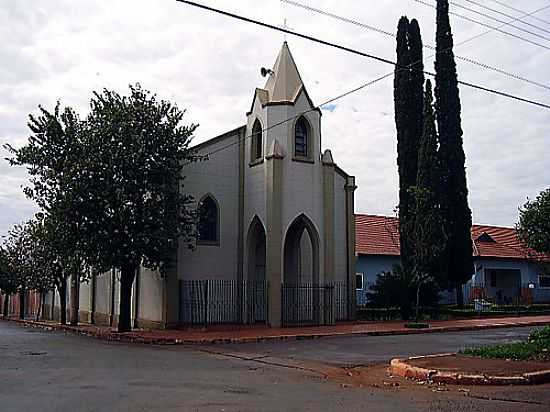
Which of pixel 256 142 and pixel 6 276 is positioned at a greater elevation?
pixel 256 142

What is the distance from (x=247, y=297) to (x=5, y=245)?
87.0 feet

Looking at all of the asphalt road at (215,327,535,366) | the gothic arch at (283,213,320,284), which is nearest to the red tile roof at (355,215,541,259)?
the gothic arch at (283,213,320,284)

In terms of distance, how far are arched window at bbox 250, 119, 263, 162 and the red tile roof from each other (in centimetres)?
1273

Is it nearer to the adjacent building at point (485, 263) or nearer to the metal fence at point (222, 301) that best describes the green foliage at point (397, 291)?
the metal fence at point (222, 301)

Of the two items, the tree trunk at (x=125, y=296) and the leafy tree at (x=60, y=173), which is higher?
the leafy tree at (x=60, y=173)

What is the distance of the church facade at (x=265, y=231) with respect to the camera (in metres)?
29.0

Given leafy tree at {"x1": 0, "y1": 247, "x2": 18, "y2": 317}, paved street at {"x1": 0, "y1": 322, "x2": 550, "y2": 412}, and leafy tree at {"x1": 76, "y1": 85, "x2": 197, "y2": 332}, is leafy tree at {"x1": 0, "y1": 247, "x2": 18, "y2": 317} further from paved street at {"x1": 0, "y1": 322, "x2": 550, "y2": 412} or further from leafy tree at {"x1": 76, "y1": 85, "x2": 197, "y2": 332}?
paved street at {"x1": 0, "y1": 322, "x2": 550, "y2": 412}

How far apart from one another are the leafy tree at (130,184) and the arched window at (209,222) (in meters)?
3.32

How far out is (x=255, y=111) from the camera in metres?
31.1

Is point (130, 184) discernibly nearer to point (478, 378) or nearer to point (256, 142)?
point (256, 142)

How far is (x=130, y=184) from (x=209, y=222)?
18.5ft

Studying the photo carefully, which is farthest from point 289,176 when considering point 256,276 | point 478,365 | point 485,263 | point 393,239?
point 485,263

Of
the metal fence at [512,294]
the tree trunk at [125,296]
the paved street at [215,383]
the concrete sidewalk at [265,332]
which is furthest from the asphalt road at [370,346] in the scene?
the metal fence at [512,294]

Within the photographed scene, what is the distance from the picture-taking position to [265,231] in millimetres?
29562
